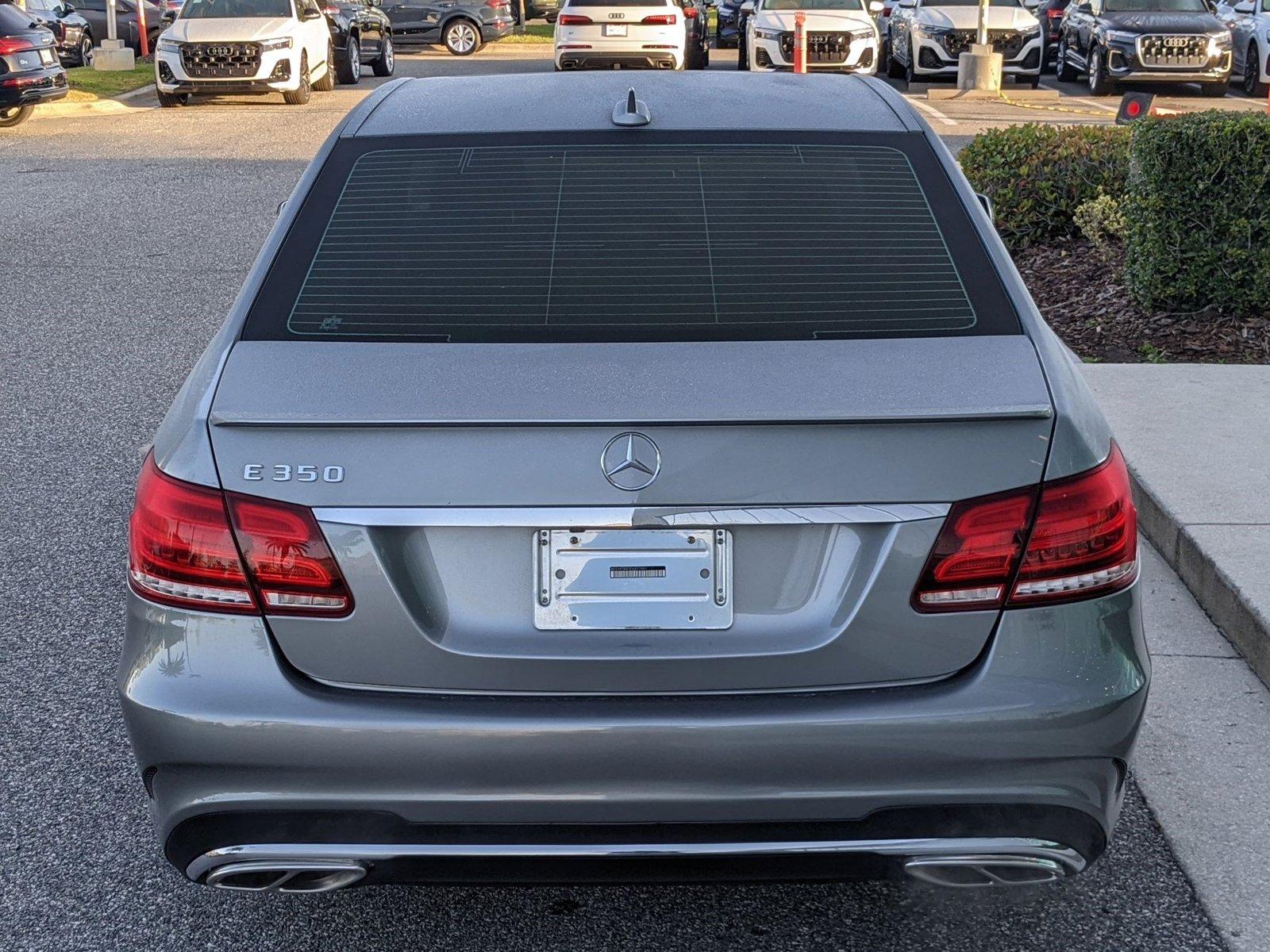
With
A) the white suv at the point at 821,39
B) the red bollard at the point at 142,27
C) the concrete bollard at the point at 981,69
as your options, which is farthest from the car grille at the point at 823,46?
the red bollard at the point at 142,27

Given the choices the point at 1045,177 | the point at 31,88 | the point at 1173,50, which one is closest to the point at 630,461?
the point at 1045,177

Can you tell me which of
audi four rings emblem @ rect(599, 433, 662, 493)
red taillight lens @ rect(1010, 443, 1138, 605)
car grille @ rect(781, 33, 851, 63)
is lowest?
car grille @ rect(781, 33, 851, 63)

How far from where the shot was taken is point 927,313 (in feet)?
9.81

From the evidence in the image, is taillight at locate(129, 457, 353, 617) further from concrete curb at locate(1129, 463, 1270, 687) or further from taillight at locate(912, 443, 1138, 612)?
concrete curb at locate(1129, 463, 1270, 687)

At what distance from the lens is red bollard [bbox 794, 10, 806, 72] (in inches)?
865

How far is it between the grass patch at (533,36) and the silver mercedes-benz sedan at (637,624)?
35261 mm

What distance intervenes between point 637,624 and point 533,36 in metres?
41.9

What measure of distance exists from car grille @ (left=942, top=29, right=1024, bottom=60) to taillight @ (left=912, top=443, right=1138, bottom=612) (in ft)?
71.0

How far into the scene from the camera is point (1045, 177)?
9.94 m

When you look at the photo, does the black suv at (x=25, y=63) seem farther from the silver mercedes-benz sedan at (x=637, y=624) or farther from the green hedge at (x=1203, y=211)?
the silver mercedes-benz sedan at (x=637, y=624)

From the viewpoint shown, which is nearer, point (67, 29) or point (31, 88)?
point (31, 88)

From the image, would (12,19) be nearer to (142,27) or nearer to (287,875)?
(142,27)

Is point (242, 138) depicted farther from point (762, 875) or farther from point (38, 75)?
point (762, 875)

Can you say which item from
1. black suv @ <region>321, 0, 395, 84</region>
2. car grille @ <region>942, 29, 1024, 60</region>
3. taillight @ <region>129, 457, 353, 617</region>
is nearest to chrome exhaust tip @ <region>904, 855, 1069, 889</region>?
taillight @ <region>129, 457, 353, 617</region>
